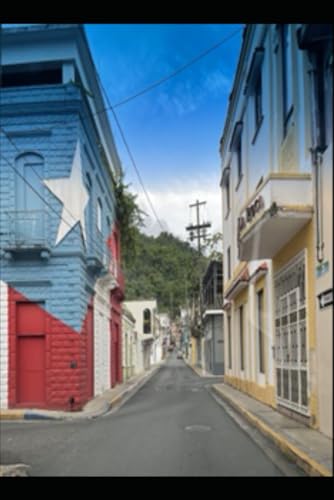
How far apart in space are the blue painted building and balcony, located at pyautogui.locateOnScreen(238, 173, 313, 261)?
0.53 metres

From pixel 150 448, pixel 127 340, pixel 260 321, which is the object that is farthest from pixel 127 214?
pixel 127 340

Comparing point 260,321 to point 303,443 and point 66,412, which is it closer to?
point 303,443

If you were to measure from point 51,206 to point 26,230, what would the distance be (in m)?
0.19

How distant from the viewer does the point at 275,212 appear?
1.50m

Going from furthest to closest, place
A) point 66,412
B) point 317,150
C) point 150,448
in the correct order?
point 150,448, point 66,412, point 317,150

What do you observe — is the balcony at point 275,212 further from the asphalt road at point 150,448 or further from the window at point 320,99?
the asphalt road at point 150,448

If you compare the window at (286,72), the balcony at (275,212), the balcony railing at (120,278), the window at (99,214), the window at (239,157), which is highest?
the window at (286,72)

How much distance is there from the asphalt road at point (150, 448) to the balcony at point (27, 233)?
0.75 meters

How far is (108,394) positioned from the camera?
3.81m

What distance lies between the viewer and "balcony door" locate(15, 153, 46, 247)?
1.80 metres

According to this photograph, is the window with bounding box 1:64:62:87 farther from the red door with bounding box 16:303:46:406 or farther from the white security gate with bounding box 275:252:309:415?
the white security gate with bounding box 275:252:309:415

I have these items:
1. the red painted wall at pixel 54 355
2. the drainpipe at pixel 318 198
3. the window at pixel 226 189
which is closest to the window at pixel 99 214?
the red painted wall at pixel 54 355

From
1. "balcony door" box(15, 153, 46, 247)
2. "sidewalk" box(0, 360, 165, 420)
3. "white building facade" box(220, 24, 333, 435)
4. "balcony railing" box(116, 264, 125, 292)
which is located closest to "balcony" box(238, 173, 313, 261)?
"white building facade" box(220, 24, 333, 435)

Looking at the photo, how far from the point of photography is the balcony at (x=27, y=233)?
6.14ft
